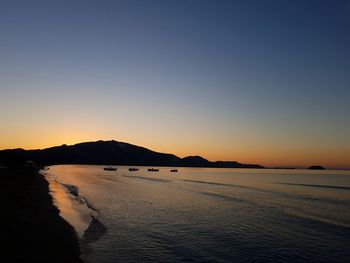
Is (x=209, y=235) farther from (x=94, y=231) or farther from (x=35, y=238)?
(x=35, y=238)

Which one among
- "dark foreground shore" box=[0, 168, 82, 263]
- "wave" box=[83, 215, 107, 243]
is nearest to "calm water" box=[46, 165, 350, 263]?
"wave" box=[83, 215, 107, 243]

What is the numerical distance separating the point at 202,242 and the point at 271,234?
7.94 meters

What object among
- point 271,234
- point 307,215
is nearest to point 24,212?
point 271,234

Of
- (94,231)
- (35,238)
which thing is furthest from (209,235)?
(35,238)

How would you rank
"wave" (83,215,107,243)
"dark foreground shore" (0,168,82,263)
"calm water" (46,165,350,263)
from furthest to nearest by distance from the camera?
1. "wave" (83,215,107,243)
2. "calm water" (46,165,350,263)
3. "dark foreground shore" (0,168,82,263)

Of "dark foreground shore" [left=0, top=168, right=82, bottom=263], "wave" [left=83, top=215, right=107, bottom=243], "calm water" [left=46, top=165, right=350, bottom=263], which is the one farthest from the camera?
"wave" [left=83, top=215, right=107, bottom=243]

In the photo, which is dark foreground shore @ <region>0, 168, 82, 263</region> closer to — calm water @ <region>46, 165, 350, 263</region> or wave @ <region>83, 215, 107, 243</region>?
wave @ <region>83, 215, 107, 243</region>

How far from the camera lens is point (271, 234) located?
30.1 m

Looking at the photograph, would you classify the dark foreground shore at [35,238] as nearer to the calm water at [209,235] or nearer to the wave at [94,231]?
the wave at [94,231]

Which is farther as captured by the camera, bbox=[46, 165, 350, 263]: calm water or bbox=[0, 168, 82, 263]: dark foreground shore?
bbox=[46, 165, 350, 263]: calm water

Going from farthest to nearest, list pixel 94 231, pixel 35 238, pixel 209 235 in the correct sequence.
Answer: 1. pixel 209 235
2. pixel 94 231
3. pixel 35 238

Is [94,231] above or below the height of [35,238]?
A: below

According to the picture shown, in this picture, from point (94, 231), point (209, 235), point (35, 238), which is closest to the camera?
point (35, 238)

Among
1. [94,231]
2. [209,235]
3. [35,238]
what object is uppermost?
[35,238]
